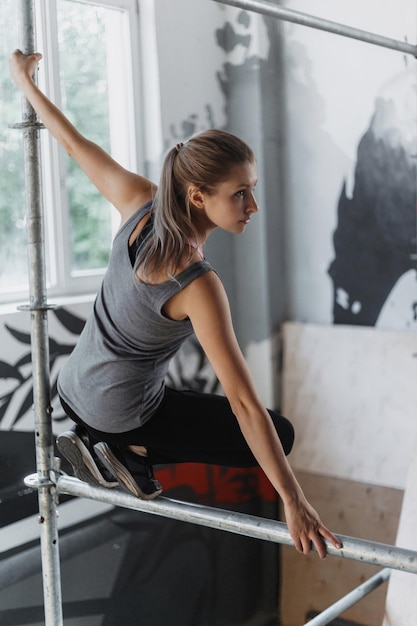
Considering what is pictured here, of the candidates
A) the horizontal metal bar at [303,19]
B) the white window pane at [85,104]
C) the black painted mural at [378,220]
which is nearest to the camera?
the horizontal metal bar at [303,19]

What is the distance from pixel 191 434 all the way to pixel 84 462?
264 mm

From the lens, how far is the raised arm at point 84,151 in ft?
6.38

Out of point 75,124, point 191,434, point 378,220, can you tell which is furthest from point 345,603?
point 75,124

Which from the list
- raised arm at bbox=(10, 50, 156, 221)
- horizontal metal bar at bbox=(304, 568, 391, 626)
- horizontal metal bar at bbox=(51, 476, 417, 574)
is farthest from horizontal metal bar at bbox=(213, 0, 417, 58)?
horizontal metal bar at bbox=(304, 568, 391, 626)

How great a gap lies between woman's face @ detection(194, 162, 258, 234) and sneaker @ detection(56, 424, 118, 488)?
0.61 m

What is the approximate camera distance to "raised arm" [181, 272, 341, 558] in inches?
62.7

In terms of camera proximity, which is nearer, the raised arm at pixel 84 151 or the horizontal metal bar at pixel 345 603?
the raised arm at pixel 84 151

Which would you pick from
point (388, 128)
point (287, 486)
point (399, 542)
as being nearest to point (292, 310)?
point (388, 128)

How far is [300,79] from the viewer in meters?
4.08

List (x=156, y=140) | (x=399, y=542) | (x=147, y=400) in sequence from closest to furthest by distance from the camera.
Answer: (x=147, y=400)
(x=399, y=542)
(x=156, y=140)

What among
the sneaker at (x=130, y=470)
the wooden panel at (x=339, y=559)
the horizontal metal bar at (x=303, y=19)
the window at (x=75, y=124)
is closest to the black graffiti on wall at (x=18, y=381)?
the window at (x=75, y=124)

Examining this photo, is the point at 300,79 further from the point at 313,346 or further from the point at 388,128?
the point at 313,346

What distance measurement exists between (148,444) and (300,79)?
2643 millimetres

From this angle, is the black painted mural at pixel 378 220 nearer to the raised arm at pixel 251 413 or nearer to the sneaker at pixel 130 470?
the sneaker at pixel 130 470
